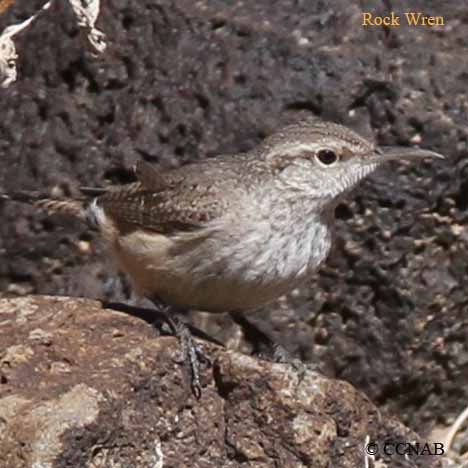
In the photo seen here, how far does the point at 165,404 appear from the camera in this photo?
16.8 feet

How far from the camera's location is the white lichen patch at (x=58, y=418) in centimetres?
461

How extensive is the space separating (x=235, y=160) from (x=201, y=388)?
1398mm

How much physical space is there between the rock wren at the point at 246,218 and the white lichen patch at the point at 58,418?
1.18m

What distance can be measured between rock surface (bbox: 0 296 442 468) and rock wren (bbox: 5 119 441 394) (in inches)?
17.7

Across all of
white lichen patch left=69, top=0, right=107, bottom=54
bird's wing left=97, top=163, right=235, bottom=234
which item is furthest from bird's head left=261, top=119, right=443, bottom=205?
white lichen patch left=69, top=0, right=107, bottom=54

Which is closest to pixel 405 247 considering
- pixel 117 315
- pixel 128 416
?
pixel 117 315

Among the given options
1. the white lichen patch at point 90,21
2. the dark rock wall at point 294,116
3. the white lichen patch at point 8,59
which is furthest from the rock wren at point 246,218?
the white lichen patch at point 8,59

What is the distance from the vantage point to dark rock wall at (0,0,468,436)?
22.0 ft

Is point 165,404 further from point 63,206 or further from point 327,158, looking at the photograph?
point 63,206

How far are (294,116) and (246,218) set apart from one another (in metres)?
1.02

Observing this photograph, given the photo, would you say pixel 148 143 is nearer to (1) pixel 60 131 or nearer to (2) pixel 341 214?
(1) pixel 60 131

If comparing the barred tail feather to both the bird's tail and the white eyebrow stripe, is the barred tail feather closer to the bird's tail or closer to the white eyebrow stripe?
the bird's tail

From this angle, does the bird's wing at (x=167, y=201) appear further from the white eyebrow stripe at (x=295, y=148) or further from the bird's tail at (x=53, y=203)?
the white eyebrow stripe at (x=295, y=148)

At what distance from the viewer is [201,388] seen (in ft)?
17.3
